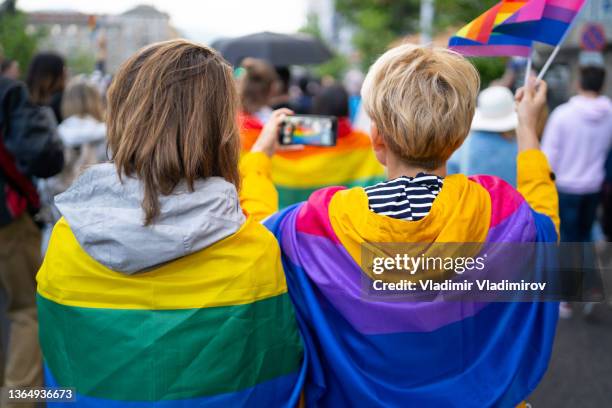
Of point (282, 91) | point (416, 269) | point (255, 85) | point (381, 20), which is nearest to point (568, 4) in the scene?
point (416, 269)

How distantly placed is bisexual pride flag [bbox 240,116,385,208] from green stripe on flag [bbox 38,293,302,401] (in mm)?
2401

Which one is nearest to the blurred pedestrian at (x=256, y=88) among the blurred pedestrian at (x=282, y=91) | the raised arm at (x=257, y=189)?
the blurred pedestrian at (x=282, y=91)

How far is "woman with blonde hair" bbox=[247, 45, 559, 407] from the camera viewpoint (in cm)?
188

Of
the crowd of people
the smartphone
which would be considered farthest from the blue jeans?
the crowd of people

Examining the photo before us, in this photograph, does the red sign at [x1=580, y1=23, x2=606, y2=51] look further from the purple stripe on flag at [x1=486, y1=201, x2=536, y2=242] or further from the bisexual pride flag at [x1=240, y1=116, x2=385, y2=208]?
the purple stripe on flag at [x1=486, y1=201, x2=536, y2=242]

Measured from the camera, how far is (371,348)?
1.96 metres

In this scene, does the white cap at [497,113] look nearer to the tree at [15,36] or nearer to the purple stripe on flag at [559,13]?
the purple stripe on flag at [559,13]

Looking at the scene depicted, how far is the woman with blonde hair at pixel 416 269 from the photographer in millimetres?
1882

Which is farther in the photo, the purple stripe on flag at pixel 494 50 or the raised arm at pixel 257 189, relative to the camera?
the purple stripe on flag at pixel 494 50

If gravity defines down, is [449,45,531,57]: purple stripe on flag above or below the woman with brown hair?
above

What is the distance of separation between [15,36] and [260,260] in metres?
15.9

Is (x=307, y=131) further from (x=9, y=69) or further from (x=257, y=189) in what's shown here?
(x=9, y=69)

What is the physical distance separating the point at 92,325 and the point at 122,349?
0.10 m

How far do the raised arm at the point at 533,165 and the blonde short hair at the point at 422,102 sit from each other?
1.36 feet
